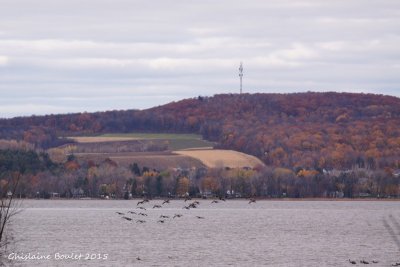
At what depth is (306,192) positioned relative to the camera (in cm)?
18212

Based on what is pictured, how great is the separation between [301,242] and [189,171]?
103 metres

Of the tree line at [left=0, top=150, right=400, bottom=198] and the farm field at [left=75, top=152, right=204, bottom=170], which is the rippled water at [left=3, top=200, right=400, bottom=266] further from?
the farm field at [left=75, top=152, right=204, bottom=170]

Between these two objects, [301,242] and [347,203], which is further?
[347,203]

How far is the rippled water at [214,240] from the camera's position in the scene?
7094cm

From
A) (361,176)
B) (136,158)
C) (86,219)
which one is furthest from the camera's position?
(136,158)

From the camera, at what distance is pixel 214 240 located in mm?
88625

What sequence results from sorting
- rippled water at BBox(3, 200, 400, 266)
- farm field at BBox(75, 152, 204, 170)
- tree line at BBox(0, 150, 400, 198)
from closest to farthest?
A: rippled water at BBox(3, 200, 400, 266) < tree line at BBox(0, 150, 400, 198) < farm field at BBox(75, 152, 204, 170)

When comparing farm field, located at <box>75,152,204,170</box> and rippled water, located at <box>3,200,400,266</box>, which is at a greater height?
farm field, located at <box>75,152,204,170</box>

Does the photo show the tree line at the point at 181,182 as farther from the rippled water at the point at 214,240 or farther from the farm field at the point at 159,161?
the rippled water at the point at 214,240

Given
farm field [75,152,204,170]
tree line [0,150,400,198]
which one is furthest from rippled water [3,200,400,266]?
farm field [75,152,204,170]

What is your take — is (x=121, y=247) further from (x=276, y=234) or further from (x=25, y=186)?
(x=25, y=186)

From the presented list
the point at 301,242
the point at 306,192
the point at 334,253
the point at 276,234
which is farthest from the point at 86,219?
the point at 306,192

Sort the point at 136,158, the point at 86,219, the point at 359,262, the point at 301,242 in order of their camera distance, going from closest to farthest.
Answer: the point at 359,262
the point at 301,242
the point at 86,219
the point at 136,158

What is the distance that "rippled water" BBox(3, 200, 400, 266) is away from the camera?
70938 millimetres
